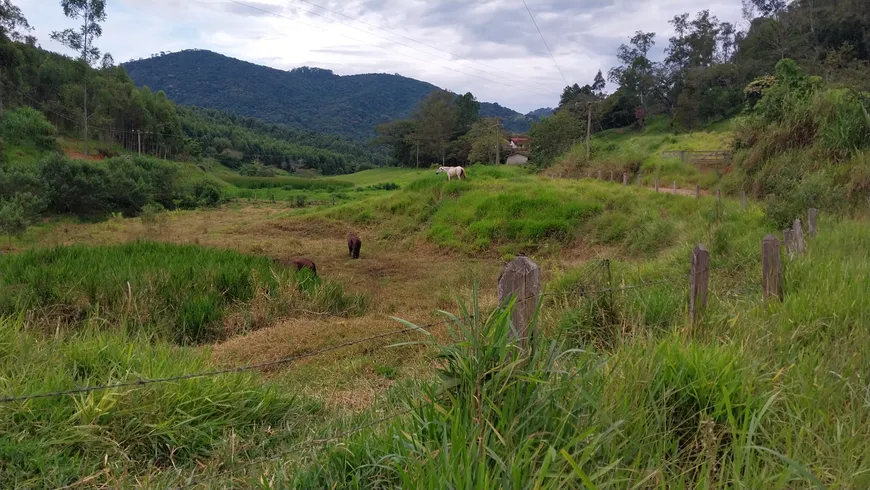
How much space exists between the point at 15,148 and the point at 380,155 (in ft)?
251

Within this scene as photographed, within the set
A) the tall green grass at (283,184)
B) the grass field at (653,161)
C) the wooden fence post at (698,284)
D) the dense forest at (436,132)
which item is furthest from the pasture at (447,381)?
the dense forest at (436,132)

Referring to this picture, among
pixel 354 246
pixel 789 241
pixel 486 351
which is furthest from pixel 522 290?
pixel 354 246

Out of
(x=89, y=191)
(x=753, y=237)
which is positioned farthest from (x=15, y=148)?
(x=753, y=237)

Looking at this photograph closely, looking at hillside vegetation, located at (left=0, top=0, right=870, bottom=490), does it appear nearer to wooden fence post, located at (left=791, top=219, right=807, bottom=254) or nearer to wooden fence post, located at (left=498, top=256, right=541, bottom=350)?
wooden fence post, located at (left=498, top=256, right=541, bottom=350)

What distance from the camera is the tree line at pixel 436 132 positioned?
67250 mm

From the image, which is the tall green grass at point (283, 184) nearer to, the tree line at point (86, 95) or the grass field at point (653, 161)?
the tree line at point (86, 95)

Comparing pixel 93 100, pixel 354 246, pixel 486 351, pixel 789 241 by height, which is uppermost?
pixel 93 100

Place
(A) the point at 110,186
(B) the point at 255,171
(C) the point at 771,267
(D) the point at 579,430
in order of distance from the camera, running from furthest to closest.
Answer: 1. (B) the point at 255,171
2. (A) the point at 110,186
3. (C) the point at 771,267
4. (D) the point at 579,430

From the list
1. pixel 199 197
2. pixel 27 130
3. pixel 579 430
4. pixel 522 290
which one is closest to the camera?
pixel 579 430

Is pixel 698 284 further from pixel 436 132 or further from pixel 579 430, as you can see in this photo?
pixel 436 132

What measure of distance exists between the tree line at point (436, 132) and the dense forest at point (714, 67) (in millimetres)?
12705

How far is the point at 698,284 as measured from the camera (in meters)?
4.07

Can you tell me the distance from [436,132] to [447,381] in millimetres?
70196

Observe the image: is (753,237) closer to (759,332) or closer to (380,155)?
(759,332)
